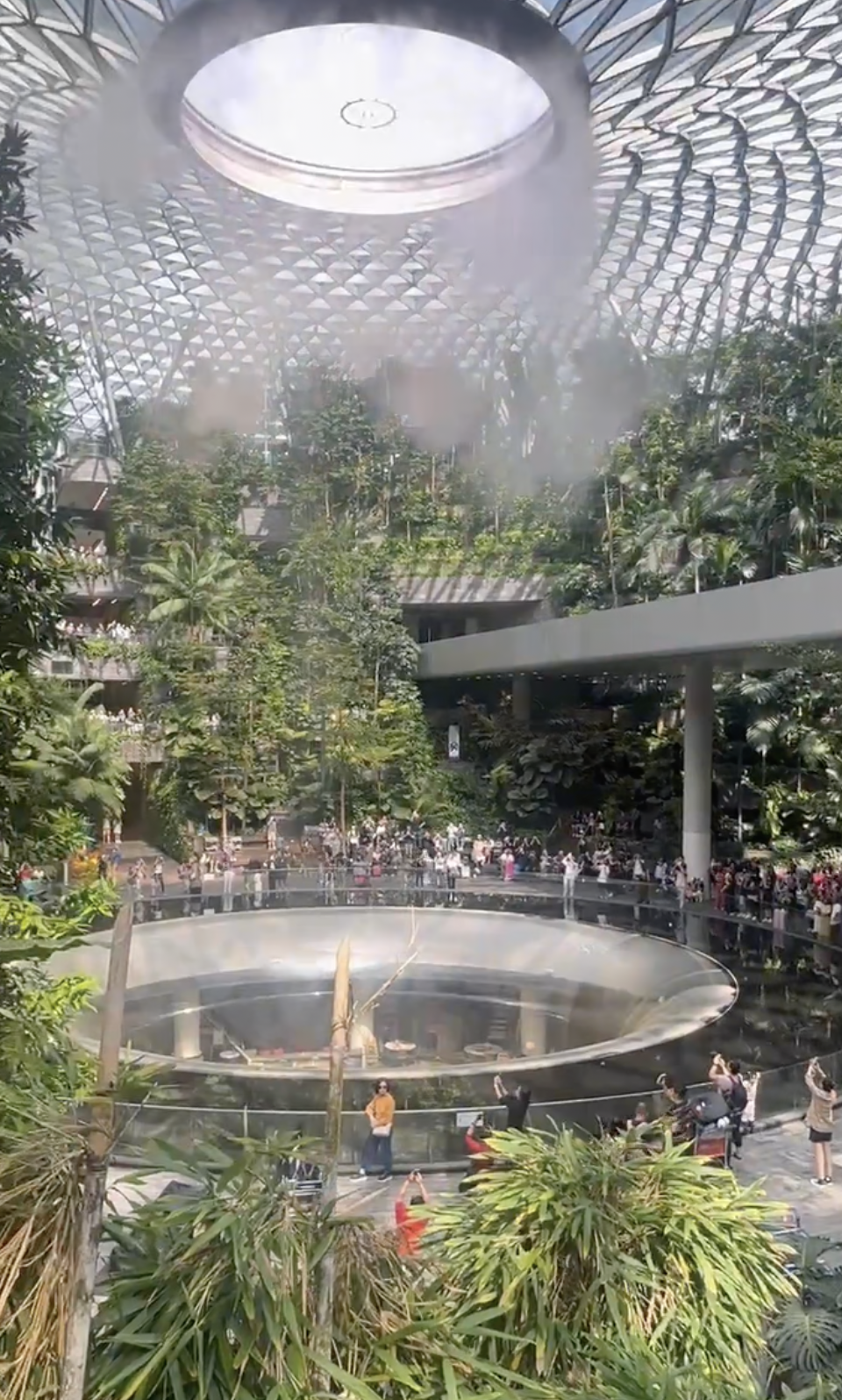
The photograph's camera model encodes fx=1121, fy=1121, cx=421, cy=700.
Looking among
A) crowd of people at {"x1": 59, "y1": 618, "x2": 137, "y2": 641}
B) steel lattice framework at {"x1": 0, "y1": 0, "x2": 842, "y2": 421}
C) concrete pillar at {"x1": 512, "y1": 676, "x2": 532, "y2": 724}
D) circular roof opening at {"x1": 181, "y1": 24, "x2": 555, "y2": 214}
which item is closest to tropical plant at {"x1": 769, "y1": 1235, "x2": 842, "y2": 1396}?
steel lattice framework at {"x1": 0, "y1": 0, "x2": 842, "y2": 421}

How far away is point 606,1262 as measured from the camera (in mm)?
4645

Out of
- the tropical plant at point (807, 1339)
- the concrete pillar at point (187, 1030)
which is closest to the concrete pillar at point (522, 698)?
the concrete pillar at point (187, 1030)

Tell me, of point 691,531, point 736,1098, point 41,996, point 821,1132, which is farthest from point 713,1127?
point 691,531

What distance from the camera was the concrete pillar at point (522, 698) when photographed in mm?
48531

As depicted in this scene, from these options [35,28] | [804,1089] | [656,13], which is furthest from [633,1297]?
[35,28]

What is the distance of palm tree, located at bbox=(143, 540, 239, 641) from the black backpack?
32722 mm

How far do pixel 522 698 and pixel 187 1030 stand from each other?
29.1 m

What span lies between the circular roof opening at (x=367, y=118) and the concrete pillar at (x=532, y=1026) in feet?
68.1

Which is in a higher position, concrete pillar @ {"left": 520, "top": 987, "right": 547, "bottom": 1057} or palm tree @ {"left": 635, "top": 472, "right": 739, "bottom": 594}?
palm tree @ {"left": 635, "top": 472, "right": 739, "bottom": 594}

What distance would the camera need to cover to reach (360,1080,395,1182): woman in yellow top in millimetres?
11688

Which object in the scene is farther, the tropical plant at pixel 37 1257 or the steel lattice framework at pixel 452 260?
the steel lattice framework at pixel 452 260

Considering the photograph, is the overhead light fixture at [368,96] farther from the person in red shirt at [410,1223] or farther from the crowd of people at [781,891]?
the person in red shirt at [410,1223]

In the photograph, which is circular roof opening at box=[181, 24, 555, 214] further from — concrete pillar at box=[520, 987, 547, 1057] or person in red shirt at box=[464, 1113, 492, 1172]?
person in red shirt at box=[464, 1113, 492, 1172]

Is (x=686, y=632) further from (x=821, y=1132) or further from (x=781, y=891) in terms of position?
(x=821, y=1132)
